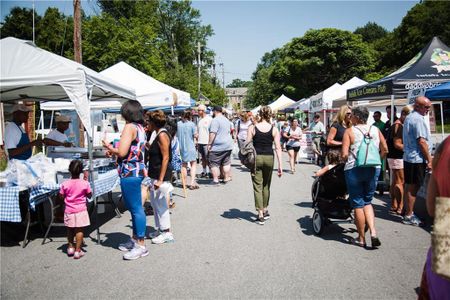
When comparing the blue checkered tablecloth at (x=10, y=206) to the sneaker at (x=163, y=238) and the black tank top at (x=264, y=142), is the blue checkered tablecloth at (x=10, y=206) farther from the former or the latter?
the black tank top at (x=264, y=142)

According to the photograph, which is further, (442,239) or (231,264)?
(231,264)

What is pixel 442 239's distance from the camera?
66.9 inches

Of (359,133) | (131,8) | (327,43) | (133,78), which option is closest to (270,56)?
(327,43)

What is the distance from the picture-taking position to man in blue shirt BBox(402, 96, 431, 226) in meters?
5.39

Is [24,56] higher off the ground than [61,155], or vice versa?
[24,56]

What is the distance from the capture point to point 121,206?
7.47 meters

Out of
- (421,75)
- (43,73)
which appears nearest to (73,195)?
(43,73)

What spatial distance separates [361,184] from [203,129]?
20.6ft

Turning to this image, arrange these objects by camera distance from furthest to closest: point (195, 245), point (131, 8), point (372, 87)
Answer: point (131, 8) < point (372, 87) < point (195, 245)

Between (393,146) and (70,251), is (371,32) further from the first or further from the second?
(70,251)

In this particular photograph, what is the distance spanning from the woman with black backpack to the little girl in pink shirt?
2602 mm

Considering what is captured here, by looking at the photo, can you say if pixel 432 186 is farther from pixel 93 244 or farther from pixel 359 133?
pixel 93 244

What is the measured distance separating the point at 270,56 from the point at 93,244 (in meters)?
98.7

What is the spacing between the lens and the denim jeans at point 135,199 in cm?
431
